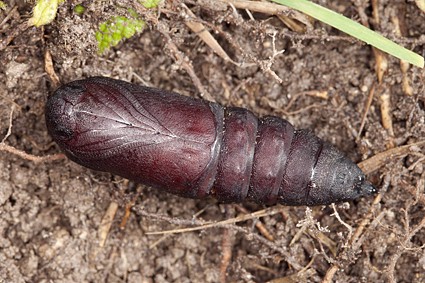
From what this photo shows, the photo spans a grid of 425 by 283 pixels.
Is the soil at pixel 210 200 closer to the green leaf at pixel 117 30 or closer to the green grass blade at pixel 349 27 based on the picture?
the green leaf at pixel 117 30

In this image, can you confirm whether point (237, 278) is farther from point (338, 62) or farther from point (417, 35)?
point (417, 35)

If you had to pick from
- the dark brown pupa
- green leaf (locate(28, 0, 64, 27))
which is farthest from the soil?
the dark brown pupa

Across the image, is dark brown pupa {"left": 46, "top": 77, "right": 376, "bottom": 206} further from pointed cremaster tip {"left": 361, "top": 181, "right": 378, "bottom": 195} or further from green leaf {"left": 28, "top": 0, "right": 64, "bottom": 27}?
green leaf {"left": 28, "top": 0, "right": 64, "bottom": 27}

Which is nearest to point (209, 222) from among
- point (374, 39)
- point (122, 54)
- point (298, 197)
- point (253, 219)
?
point (253, 219)

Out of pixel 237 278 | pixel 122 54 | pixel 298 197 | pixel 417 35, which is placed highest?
pixel 417 35

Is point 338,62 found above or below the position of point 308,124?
above

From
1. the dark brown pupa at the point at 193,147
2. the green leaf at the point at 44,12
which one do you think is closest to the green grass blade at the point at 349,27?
the dark brown pupa at the point at 193,147
